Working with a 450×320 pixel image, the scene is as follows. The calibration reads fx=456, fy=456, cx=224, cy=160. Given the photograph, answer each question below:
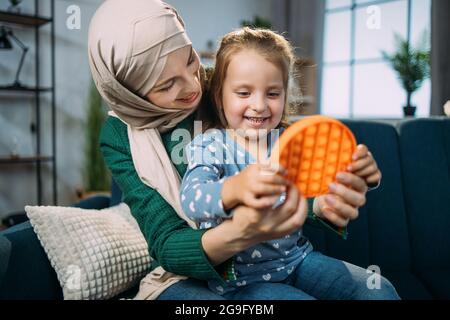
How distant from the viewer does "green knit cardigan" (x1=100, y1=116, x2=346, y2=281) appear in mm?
724

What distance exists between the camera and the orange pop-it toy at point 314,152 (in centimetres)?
54

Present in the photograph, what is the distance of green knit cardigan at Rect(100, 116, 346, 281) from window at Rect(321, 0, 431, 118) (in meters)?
2.92

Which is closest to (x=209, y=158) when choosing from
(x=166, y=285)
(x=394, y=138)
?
(x=166, y=285)

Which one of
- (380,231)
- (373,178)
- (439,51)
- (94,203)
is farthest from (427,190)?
(439,51)

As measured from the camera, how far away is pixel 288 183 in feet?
1.84

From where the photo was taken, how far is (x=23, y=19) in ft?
10.5

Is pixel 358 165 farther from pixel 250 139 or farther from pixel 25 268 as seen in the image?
pixel 25 268

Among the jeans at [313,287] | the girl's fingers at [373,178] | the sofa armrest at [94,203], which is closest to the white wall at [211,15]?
the sofa armrest at [94,203]

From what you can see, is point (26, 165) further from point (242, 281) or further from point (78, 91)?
point (242, 281)

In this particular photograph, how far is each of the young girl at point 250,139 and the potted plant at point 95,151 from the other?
9.14ft

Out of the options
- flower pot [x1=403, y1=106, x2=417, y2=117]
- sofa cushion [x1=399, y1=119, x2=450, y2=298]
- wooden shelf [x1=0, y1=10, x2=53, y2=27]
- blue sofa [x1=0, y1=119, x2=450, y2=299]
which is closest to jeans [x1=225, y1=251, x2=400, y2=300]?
blue sofa [x1=0, y1=119, x2=450, y2=299]

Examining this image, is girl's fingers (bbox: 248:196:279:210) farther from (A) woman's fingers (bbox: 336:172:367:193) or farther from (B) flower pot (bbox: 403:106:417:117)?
(B) flower pot (bbox: 403:106:417:117)

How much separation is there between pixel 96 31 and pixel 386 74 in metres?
3.68

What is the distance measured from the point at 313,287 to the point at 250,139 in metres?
0.28
